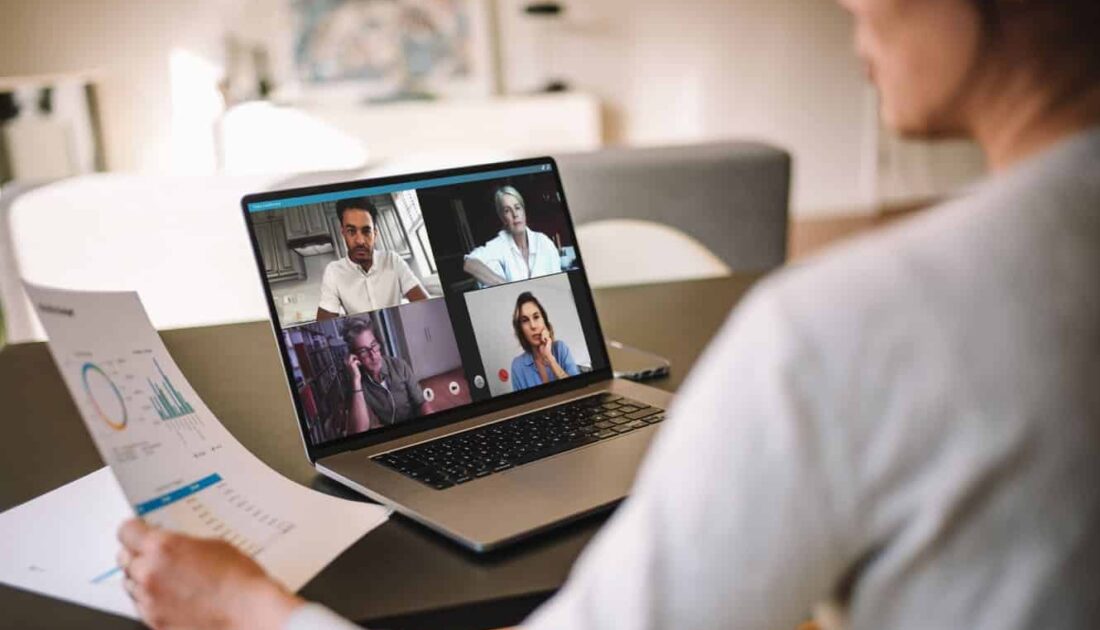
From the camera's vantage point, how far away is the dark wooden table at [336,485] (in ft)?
2.38

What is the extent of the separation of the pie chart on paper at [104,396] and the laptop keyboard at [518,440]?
0.24 meters

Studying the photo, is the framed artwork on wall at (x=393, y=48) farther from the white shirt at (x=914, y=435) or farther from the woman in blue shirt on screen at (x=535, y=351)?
the white shirt at (x=914, y=435)

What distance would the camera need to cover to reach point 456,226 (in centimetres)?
108

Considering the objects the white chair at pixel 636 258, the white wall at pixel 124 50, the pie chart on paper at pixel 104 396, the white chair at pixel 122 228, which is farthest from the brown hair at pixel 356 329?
the white wall at pixel 124 50

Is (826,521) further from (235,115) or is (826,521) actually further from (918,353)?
(235,115)

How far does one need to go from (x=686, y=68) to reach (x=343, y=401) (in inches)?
193

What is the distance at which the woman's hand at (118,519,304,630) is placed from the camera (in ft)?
2.22

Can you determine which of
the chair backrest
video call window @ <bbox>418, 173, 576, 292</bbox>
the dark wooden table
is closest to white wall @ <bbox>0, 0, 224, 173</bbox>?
the chair backrest

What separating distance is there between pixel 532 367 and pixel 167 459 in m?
0.40

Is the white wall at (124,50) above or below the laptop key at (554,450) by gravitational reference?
above

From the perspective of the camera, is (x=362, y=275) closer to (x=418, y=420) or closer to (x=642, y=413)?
(x=418, y=420)

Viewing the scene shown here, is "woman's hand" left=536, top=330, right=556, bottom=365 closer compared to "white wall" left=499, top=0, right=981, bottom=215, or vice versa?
"woman's hand" left=536, top=330, right=556, bottom=365

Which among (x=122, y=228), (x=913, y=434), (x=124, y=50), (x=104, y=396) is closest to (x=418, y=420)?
(x=104, y=396)

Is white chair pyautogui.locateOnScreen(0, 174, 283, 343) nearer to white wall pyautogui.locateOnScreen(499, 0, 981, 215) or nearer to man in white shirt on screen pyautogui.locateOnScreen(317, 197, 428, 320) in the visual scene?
man in white shirt on screen pyautogui.locateOnScreen(317, 197, 428, 320)
